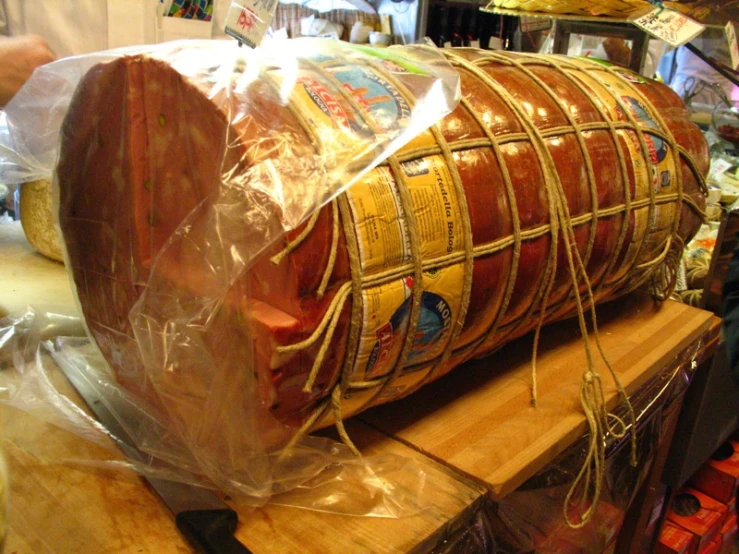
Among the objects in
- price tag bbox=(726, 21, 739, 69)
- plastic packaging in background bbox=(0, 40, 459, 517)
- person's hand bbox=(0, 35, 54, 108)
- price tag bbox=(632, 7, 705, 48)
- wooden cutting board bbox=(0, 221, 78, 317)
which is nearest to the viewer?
plastic packaging in background bbox=(0, 40, 459, 517)

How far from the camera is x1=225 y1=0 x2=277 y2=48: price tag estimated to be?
73cm

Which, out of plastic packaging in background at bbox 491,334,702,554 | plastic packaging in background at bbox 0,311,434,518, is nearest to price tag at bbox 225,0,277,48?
plastic packaging in background at bbox 0,311,434,518

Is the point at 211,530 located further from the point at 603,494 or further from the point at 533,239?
the point at 603,494

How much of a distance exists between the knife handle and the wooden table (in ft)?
0.04

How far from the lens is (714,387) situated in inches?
57.2

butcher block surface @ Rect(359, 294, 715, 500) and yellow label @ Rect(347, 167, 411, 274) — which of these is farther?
butcher block surface @ Rect(359, 294, 715, 500)

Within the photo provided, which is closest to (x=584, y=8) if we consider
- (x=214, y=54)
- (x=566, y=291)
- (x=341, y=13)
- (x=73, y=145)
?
(x=566, y=291)

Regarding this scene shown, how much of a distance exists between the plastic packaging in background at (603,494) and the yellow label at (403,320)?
0.69 feet

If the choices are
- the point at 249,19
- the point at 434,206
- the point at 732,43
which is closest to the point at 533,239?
the point at 434,206

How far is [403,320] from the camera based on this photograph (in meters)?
0.66

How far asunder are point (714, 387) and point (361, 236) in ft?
3.87

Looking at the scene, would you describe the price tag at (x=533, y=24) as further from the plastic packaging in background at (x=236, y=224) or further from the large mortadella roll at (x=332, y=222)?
the plastic packaging in background at (x=236, y=224)

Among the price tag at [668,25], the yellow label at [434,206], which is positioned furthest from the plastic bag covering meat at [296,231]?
the price tag at [668,25]

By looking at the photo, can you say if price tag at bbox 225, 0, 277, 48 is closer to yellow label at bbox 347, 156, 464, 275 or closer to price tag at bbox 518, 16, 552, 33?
yellow label at bbox 347, 156, 464, 275
